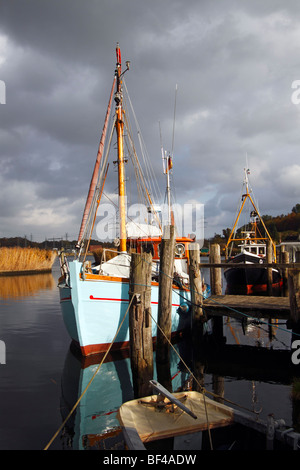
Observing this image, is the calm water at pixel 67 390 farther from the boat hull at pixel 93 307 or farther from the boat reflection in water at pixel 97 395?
the boat hull at pixel 93 307

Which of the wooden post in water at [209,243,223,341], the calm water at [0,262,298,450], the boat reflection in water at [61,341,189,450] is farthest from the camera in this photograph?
the wooden post in water at [209,243,223,341]

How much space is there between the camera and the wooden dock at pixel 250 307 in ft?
32.6

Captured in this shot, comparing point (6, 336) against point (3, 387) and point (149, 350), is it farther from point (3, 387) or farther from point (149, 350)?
point (149, 350)

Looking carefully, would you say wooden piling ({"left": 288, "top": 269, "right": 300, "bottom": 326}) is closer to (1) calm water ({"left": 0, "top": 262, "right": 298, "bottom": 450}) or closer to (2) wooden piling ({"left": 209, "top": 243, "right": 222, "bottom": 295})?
(1) calm water ({"left": 0, "top": 262, "right": 298, "bottom": 450})

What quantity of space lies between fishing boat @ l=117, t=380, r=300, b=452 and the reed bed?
40214mm

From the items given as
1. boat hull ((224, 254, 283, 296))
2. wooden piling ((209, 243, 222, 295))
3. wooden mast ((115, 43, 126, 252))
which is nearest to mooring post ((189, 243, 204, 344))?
wooden piling ((209, 243, 222, 295))

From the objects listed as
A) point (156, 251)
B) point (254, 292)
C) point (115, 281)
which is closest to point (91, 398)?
point (115, 281)

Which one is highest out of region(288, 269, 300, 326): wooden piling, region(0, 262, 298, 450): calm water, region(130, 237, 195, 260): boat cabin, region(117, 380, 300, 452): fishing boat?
region(130, 237, 195, 260): boat cabin

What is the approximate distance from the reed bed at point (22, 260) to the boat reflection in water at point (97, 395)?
109ft

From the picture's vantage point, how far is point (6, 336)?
13.8 meters

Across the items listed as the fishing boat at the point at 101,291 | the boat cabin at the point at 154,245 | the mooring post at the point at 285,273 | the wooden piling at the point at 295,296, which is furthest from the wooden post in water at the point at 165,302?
the mooring post at the point at 285,273

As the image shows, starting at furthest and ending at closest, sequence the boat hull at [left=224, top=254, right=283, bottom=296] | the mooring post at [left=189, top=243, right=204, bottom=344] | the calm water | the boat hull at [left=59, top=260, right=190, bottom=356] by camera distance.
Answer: the boat hull at [left=224, top=254, right=283, bottom=296] < the mooring post at [left=189, top=243, right=204, bottom=344] < the boat hull at [left=59, top=260, right=190, bottom=356] < the calm water

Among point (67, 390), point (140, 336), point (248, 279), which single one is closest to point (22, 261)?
point (248, 279)

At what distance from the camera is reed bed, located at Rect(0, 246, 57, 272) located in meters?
41.8
